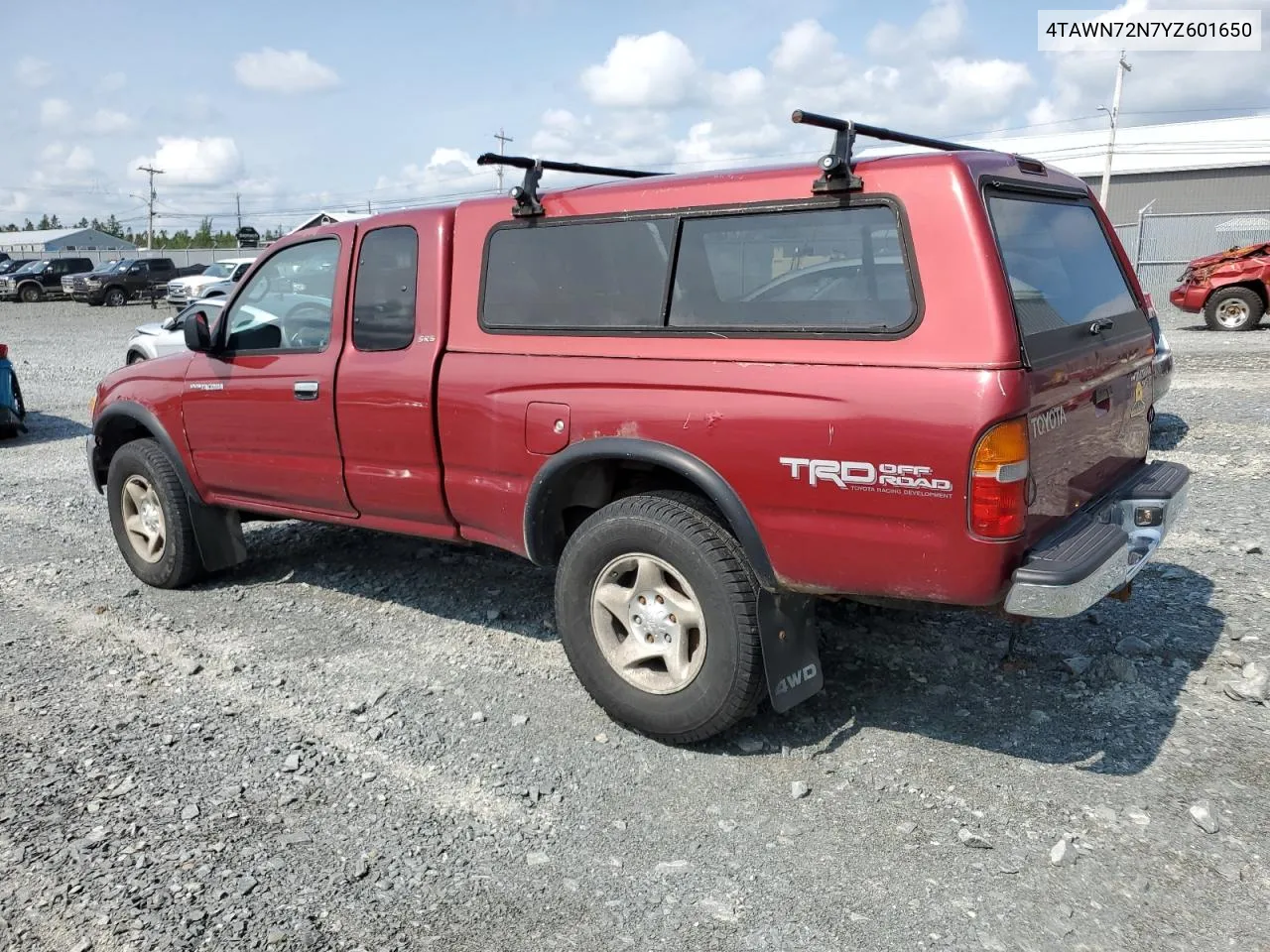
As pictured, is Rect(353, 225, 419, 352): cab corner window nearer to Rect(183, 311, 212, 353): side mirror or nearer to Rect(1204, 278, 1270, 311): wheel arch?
Rect(183, 311, 212, 353): side mirror

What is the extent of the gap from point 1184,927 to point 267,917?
2496mm

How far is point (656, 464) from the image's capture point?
3666 millimetres

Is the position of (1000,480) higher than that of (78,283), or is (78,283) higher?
(78,283)

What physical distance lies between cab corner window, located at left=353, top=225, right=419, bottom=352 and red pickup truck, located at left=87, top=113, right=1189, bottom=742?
0.05 ft

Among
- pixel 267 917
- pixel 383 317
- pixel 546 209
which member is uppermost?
pixel 546 209

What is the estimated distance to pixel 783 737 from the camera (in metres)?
3.82

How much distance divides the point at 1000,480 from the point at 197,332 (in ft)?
13.0

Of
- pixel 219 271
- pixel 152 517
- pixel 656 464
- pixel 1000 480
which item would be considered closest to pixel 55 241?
pixel 219 271

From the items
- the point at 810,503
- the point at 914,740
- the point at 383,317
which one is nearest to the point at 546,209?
the point at 383,317

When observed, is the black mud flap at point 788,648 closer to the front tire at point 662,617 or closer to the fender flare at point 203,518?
the front tire at point 662,617

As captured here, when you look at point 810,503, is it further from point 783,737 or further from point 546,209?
point 546,209

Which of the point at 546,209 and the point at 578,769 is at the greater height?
the point at 546,209

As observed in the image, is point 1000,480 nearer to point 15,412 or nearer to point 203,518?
point 203,518

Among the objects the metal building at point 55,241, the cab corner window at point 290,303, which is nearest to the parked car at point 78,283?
the cab corner window at point 290,303
